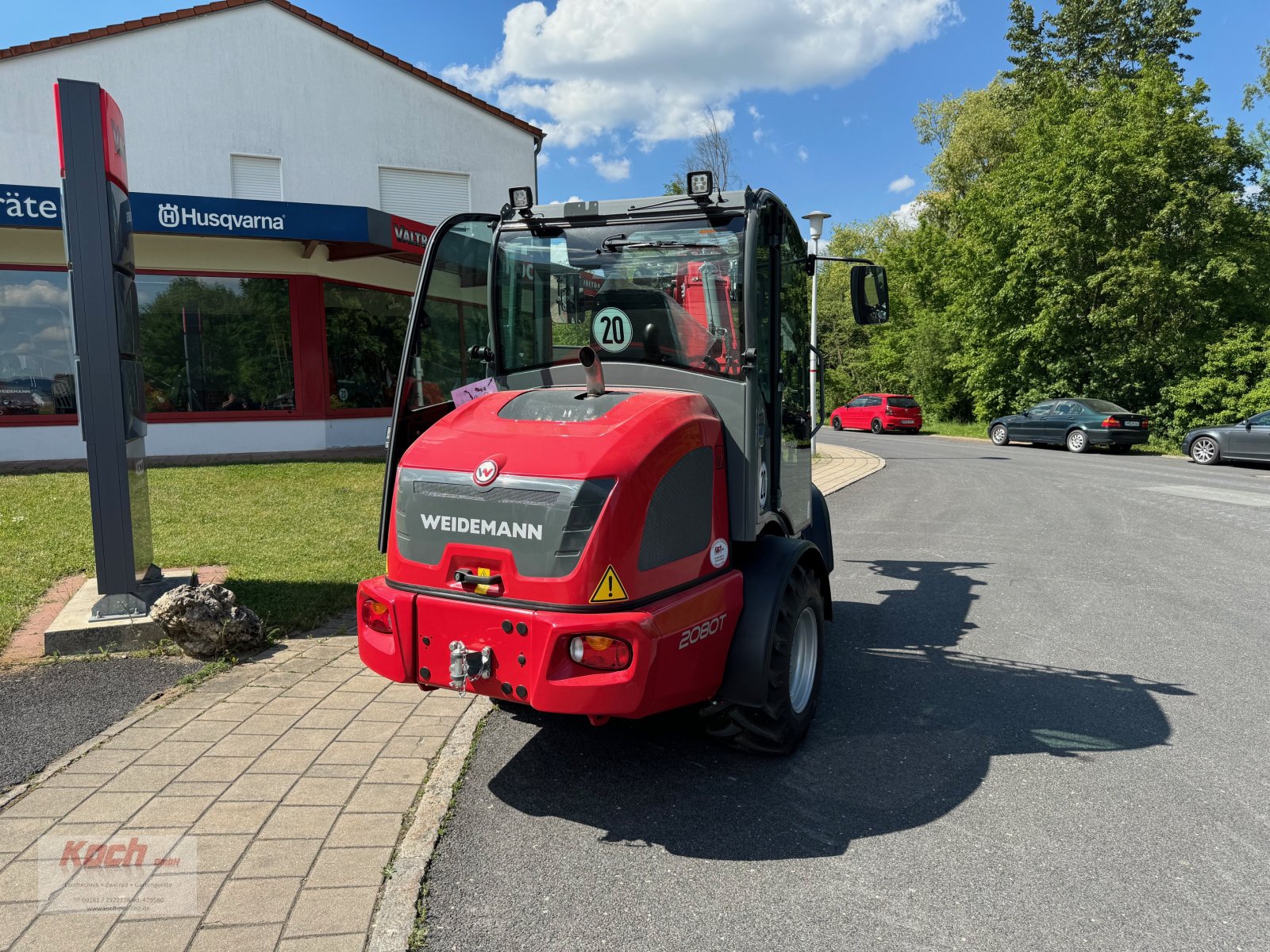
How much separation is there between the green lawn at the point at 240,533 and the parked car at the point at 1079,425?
19.3 metres

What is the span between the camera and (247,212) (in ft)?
42.5

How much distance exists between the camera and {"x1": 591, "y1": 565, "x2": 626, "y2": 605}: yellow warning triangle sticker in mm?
3152

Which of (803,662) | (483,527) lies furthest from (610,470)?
(803,662)

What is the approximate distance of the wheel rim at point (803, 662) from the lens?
423 centimetres

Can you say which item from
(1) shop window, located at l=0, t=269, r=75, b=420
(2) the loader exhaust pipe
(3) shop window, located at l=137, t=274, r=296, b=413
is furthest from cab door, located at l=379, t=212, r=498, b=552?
(1) shop window, located at l=0, t=269, r=75, b=420

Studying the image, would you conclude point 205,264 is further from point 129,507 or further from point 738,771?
point 738,771

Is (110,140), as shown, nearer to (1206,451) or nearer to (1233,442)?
(1233,442)

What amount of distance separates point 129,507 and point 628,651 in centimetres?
431

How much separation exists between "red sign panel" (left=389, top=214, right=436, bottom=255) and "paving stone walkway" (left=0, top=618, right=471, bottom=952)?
10.4 m

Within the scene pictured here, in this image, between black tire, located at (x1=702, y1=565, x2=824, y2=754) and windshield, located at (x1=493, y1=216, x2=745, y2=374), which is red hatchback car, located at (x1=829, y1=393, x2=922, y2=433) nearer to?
windshield, located at (x1=493, y1=216, x2=745, y2=374)

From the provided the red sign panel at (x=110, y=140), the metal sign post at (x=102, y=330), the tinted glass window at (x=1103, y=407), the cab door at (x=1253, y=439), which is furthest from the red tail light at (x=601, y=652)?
the tinted glass window at (x=1103, y=407)

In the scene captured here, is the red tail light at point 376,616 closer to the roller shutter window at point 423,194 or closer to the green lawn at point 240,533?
the green lawn at point 240,533

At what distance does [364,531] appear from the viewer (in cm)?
876

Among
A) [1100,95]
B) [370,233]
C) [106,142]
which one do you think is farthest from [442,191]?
[1100,95]
